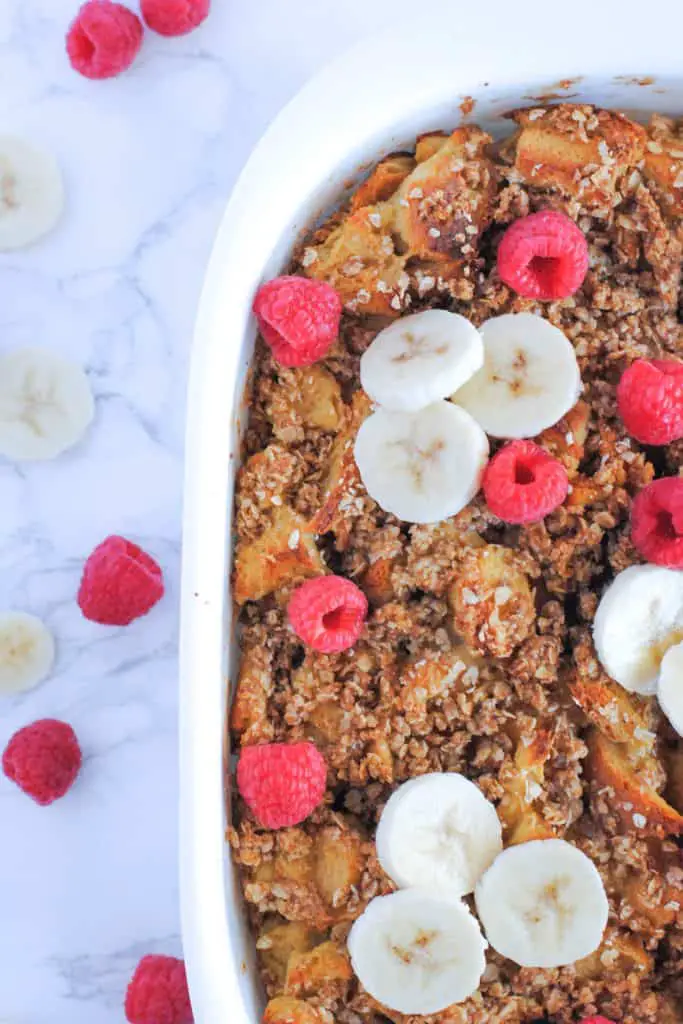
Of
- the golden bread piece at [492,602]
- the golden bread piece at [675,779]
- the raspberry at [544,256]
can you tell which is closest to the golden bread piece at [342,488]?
the golden bread piece at [492,602]

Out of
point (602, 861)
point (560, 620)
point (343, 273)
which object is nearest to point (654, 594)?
point (560, 620)

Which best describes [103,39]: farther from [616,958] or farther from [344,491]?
[616,958]

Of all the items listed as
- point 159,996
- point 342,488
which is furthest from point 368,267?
point 159,996

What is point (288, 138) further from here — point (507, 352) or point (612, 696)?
point (612, 696)

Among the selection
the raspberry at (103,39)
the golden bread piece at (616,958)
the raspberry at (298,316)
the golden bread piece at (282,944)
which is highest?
the raspberry at (103,39)

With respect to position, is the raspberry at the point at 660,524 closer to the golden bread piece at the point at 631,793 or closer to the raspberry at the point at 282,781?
the golden bread piece at the point at 631,793

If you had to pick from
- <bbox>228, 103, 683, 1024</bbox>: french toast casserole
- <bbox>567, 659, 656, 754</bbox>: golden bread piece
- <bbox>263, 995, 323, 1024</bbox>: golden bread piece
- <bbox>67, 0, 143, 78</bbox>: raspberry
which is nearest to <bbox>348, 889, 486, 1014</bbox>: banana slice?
<bbox>228, 103, 683, 1024</bbox>: french toast casserole

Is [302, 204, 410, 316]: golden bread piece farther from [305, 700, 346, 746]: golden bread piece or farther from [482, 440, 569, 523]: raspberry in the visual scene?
[305, 700, 346, 746]: golden bread piece

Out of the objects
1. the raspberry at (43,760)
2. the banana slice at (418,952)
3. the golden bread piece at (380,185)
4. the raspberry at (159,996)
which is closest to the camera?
the banana slice at (418,952)
